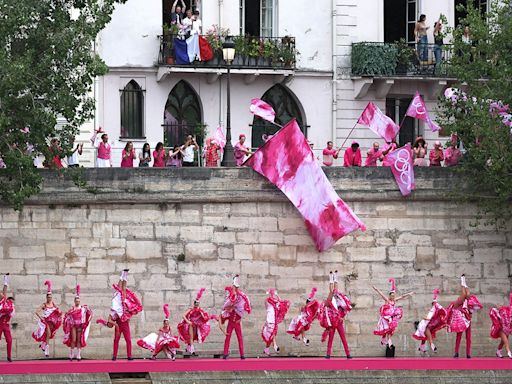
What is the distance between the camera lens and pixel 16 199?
150 ft

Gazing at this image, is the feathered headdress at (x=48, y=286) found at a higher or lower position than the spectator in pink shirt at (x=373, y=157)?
lower

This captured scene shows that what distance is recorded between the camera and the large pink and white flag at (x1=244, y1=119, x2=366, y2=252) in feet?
157

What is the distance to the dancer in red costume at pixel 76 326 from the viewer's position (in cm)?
4572

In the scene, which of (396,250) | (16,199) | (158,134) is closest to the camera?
(16,199)

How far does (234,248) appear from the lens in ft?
157

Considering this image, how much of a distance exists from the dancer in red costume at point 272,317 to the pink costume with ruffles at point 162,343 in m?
1.89

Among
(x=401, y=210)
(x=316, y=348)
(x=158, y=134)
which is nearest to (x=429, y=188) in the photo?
(x=401, y=210)

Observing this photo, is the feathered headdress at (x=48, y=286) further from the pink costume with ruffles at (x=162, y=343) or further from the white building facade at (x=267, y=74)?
the white building facade at (x=267, y=74)

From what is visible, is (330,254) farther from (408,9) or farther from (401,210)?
(408,9)

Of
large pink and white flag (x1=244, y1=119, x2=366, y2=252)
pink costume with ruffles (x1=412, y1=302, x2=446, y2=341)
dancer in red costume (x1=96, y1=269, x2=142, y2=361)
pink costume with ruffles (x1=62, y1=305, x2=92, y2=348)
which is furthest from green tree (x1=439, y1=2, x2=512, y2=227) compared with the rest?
pink costume with ruffles (x1=62, y1=305, x2=92, y2=348)

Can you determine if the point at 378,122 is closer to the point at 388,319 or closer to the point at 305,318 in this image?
the point at 388,319

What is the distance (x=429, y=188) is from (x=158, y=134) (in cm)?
790

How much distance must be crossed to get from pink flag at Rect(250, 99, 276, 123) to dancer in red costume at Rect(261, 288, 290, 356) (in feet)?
14.3

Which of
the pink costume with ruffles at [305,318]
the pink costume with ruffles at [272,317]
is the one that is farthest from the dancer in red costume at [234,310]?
the pink costume with ruffles at [305,318]
